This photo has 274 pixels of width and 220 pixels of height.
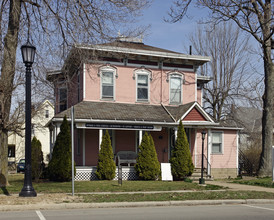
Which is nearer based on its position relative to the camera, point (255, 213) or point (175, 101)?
point (255, 213)

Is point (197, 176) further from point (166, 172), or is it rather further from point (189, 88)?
point (189, 88)

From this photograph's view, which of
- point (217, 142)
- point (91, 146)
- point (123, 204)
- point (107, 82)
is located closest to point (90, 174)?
point (91, 146)

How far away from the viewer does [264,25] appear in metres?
22.1

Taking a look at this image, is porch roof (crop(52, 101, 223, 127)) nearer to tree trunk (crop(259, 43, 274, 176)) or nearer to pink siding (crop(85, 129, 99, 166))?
pink siding (crop(85, 129, 99, 166))

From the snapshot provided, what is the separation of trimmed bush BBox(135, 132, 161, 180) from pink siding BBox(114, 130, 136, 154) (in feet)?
8.81

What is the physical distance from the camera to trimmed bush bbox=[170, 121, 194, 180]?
20.9m

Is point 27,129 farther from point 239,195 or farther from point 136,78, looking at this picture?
point 136,78

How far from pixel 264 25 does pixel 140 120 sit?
29.2 ft

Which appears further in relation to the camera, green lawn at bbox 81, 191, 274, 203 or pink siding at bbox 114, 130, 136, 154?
pink siding at bbox 114, 130, 136, 154

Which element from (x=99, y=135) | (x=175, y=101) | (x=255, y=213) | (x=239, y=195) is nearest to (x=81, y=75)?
(x=99, y=135)

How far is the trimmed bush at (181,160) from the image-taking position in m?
20.9

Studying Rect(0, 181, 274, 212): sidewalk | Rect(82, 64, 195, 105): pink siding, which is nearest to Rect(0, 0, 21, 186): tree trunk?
Rect(0, 181, 274, 212): sidewalk

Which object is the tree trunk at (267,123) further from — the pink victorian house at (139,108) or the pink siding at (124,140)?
the pink siding at (124,140)

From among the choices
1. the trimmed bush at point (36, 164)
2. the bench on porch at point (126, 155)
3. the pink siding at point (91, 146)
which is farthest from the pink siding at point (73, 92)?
the trimmed bush at point (36, 164)
